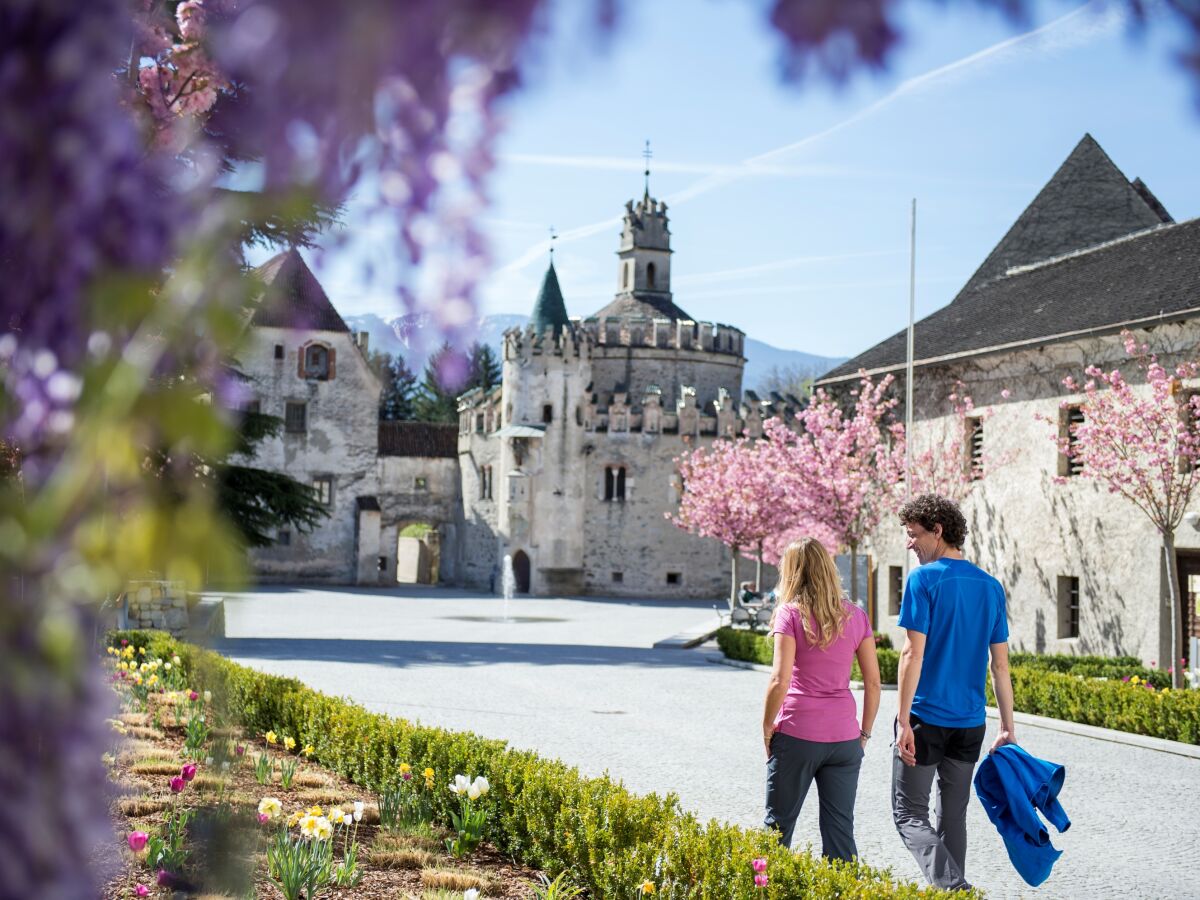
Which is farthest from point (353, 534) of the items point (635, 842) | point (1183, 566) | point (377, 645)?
point (635, 842)

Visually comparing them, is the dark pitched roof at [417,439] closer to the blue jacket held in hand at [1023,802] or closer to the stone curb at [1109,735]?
the stone curb at [1109,735]

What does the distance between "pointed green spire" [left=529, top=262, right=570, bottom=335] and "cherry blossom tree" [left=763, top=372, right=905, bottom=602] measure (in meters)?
24.5

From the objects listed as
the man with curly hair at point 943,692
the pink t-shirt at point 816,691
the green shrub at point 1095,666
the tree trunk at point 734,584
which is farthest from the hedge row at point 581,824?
the tree trunk at point 734,584

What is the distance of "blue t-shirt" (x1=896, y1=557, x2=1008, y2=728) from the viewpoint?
6.27 metres

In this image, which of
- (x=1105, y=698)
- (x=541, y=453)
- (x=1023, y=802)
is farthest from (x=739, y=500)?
(x=1023, y=802)

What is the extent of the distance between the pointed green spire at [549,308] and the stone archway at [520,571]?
955 cm

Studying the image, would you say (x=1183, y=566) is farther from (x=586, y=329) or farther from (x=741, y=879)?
(x=586, y=329)

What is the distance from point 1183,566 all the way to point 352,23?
20.1 m

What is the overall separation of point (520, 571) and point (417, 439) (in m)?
10.1

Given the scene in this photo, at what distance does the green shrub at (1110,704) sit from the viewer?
43.2 ft

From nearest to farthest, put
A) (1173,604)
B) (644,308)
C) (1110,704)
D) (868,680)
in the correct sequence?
(868,680), (1110,704), (1173,604), (644,308)

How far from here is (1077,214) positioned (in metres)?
30.1

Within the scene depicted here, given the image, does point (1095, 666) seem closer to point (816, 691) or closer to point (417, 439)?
point (816, 691)

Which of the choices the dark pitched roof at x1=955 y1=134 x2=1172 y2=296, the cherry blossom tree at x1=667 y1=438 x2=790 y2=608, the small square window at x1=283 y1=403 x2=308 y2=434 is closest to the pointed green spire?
the small square window at x1=283 y1=403 x2=308 y2=434
